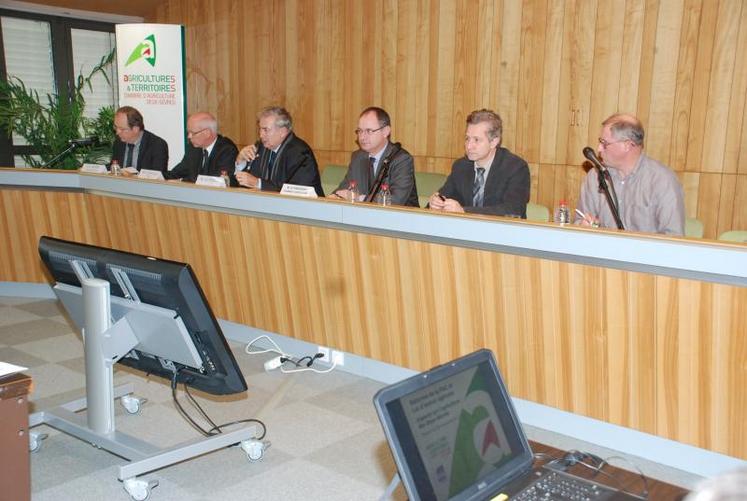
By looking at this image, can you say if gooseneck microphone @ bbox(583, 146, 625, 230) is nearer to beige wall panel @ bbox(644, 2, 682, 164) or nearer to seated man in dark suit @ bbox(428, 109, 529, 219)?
seated man in dark suit @ bbox(428, 109, 529, 219)

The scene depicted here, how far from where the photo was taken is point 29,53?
26.9 feet

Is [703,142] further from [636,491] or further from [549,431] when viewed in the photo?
[636,491]

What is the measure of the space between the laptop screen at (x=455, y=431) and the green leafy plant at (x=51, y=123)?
21.9 ft

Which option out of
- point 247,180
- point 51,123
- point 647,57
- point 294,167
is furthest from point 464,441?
point 51,123

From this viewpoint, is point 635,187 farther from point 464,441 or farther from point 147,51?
point 147,51

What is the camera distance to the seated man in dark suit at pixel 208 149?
A: 17.9 ft

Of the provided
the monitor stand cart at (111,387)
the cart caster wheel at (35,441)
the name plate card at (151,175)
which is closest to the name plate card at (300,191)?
the name plate card at (151,175)

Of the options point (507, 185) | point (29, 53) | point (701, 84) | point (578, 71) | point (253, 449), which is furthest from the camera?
point (29, 53)

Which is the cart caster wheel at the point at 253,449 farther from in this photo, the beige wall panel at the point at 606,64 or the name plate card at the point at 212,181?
the beige wall panel at the point at 606,64

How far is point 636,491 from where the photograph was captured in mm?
1562

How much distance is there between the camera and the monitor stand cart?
265 centimetres

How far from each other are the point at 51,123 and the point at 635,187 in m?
6.31

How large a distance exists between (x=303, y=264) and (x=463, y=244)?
1.06m

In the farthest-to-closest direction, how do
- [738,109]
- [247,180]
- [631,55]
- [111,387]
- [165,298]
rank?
[631,55] < [738,109] < [247,180] < [111,387] < [165,298]
